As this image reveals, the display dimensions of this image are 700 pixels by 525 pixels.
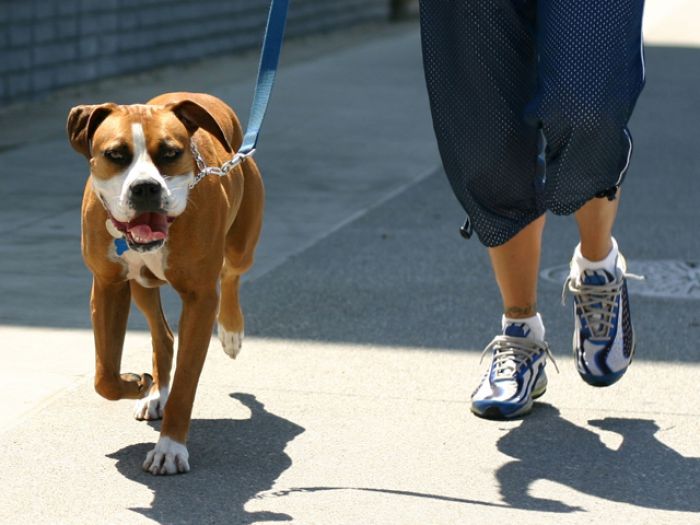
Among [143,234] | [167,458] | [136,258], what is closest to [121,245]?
[136,258]

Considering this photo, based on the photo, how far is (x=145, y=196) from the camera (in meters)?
3.62

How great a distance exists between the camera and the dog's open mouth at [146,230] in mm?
3697

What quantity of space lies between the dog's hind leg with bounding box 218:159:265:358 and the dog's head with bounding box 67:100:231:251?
0.73m

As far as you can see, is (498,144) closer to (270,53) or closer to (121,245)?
(270,53)

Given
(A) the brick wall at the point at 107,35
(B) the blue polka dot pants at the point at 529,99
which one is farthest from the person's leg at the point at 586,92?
(A) the brick wall at the point at 107,35

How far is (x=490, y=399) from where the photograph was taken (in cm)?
449

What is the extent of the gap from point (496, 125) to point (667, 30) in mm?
16822

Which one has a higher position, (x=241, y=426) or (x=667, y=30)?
(x=241, y=426)

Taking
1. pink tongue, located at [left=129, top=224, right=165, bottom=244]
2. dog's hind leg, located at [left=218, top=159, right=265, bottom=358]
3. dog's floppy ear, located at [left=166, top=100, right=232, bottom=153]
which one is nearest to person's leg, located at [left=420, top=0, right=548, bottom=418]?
dog's hind leg, located at [left=218, top=159, right=265, bottom=358]

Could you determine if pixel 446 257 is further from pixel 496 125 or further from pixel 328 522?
pixel 328 522

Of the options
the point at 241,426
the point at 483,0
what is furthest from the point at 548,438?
the point at 483,0

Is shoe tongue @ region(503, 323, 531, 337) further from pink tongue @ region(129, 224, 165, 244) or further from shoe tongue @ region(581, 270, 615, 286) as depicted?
pink tongue @ region(129, 224, 165, 244)

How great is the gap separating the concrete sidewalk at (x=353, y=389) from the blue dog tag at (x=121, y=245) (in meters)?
0.60

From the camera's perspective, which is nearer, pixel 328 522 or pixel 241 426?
pixel 328 522
